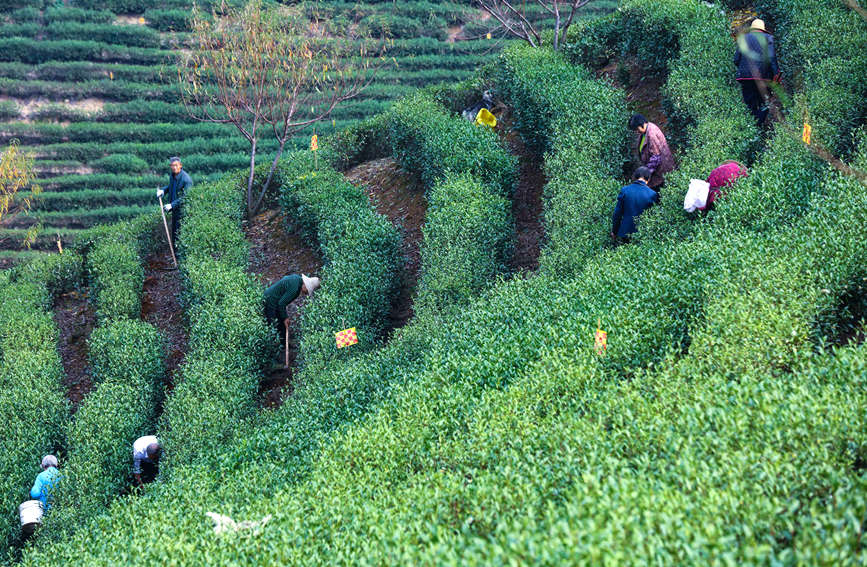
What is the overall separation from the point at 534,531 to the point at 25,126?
27844 millimetres

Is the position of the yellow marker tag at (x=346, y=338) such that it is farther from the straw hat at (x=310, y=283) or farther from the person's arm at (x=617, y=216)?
the person's arm at (x=617, y=216)

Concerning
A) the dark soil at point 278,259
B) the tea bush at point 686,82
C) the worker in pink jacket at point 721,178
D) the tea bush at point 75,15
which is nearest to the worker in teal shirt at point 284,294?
the dark soil at point 278,259

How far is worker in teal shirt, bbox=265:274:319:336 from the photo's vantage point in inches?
485

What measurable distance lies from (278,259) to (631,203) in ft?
27.2

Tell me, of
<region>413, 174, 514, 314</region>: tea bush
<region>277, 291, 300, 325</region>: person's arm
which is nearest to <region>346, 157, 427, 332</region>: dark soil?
<region>413, 174, 514, 314</region>: tea bush

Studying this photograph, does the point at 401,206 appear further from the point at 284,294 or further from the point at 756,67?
the point at 756,67

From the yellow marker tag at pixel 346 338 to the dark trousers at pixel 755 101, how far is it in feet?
22.3

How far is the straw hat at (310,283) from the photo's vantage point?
12.4 meters

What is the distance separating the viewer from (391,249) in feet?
44.2

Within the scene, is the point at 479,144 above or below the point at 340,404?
above

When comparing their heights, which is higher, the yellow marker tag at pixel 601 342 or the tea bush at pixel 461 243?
the yellow marker tag at pixel 601 342

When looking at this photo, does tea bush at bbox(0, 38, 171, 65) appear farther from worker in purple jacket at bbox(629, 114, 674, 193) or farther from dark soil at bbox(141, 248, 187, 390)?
worker in purple jacket at bbox(629, 114, 674, 193)

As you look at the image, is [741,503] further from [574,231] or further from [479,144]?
[479,144]

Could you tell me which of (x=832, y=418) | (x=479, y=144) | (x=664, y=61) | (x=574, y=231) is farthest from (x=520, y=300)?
(x=664, y=61)
